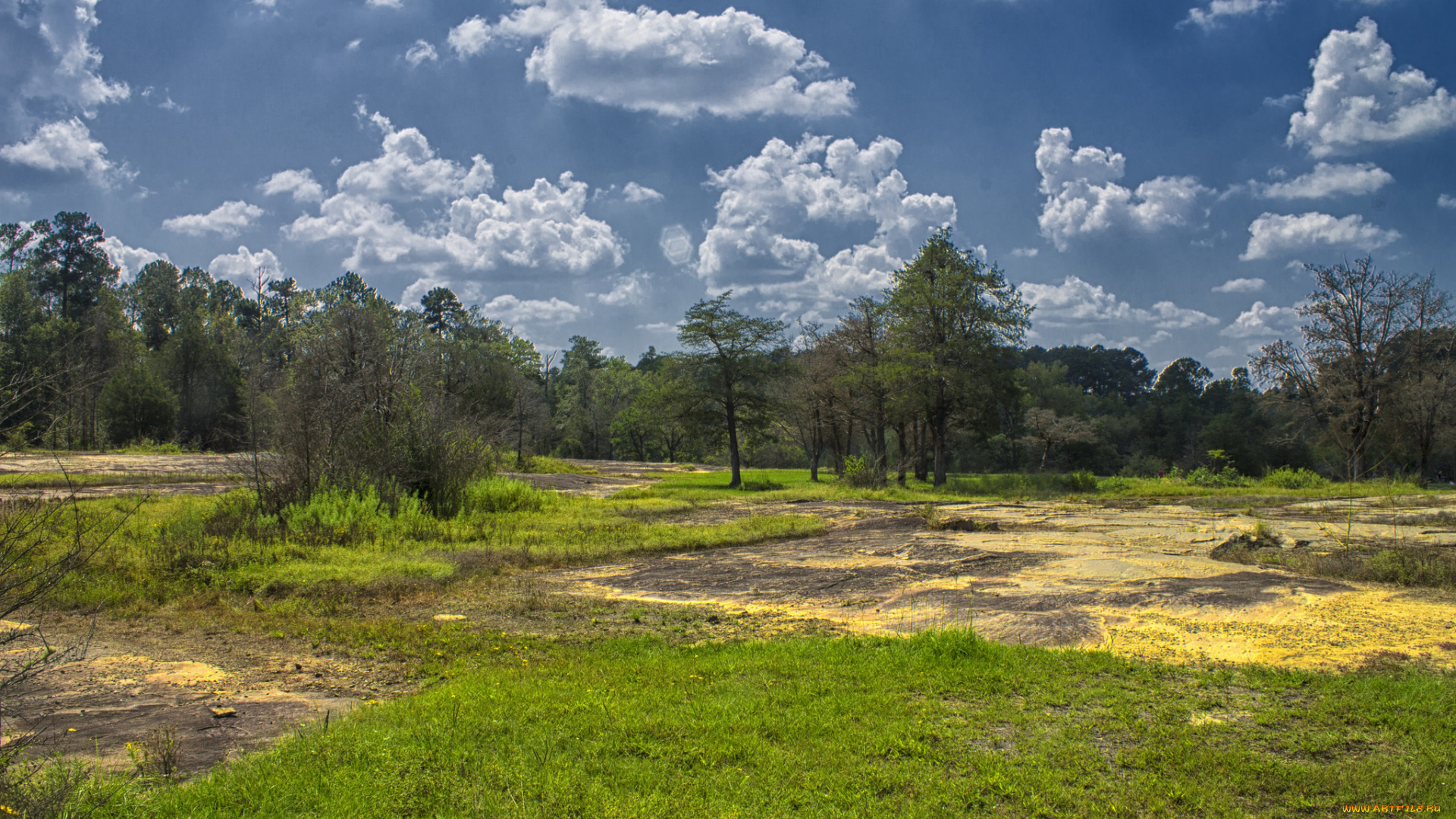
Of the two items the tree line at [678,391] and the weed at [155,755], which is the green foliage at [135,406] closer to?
the tree line at [678,391]

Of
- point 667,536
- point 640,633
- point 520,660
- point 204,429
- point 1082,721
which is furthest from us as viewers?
point 204,429

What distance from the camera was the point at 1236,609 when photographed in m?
7.90

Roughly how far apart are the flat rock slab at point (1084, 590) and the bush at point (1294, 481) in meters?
14.9

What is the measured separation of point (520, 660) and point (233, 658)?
9.02 ft

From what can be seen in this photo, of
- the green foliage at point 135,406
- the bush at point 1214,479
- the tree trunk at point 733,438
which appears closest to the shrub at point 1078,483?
the bush at point 1214,479

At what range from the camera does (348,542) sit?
519 inches

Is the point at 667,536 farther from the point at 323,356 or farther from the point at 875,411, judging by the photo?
the point at 875,411

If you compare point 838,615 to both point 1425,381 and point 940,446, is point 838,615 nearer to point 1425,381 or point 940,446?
point 940,446

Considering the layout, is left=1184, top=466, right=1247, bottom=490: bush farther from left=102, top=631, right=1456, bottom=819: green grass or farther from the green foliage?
the green foliage

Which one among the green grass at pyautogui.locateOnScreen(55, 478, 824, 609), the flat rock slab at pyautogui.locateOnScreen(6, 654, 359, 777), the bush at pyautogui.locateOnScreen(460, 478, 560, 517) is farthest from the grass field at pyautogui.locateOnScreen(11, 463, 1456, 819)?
the bush at pyautogui.locateOnScreen(460, 478, 560, 517)

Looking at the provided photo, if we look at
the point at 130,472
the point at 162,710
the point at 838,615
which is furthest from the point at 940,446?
the point at 130,472

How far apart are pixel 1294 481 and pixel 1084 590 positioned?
2636 cm

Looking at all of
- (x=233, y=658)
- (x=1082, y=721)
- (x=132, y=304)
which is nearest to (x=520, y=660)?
(x=233, y=658)

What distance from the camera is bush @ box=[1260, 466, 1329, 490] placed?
28438mm
